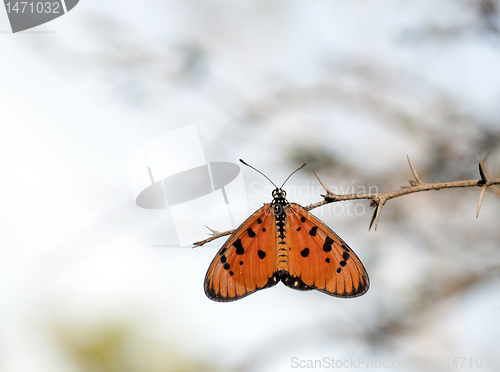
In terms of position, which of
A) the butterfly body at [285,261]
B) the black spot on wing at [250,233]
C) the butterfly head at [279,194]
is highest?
the butterfly head at [279,194]

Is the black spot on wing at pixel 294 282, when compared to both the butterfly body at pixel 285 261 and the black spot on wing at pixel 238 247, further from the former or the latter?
the black spot on wing at pixel 238 247

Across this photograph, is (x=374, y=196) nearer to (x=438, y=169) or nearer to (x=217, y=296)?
(x=217, y=296)

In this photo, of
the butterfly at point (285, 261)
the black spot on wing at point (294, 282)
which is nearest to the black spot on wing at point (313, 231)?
the butterfly at point (285, 261)

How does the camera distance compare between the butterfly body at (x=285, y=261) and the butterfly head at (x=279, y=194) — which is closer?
the butterfly body at (x=285, y=261)

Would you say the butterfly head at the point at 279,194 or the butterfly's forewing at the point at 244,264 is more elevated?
the butterfly head at the point at 279,194

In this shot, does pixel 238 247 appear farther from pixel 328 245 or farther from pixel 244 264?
pixel 328 245

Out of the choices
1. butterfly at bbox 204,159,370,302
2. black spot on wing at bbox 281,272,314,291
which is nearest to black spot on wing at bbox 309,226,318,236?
butterfly at bbox 204,159,370,302

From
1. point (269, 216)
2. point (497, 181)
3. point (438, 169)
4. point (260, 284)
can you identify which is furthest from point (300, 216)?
point (438, 169)

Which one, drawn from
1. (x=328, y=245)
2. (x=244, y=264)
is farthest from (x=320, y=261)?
(x=244, y=264)
